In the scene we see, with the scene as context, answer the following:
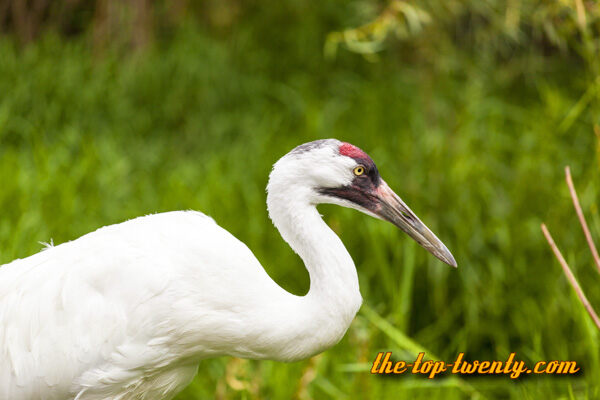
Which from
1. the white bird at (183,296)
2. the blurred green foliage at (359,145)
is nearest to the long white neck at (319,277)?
the white bird at (183,296)

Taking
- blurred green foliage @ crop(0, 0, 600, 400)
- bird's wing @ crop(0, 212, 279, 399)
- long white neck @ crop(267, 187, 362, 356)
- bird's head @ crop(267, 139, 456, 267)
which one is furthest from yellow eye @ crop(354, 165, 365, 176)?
blurred green foliage @ crop(0, 0, 600, 400)

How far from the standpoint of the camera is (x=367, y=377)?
3242 millimetres

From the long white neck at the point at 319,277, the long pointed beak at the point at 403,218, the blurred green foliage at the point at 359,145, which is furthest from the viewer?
the blurred green foliage at the point at 359,145

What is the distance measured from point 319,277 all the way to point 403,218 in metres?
0.37

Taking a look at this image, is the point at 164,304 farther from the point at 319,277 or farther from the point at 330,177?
the point at 330,177

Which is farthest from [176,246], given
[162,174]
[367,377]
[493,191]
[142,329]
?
[162,174]

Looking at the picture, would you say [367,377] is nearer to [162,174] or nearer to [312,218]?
[312,218]

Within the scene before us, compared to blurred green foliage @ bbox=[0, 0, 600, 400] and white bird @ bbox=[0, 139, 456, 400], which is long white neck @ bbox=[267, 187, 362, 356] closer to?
white bird @ bbox=[0, 139, 456, 400]

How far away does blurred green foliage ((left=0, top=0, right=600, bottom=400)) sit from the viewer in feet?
12.8

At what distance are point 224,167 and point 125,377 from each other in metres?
3.31

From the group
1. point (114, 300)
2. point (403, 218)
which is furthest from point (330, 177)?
point (114, 300)

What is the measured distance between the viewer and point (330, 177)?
251cm

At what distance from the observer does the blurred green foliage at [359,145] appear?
12.8 feet

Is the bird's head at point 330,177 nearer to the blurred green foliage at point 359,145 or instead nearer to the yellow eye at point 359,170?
the yellow eye at point 359,170
